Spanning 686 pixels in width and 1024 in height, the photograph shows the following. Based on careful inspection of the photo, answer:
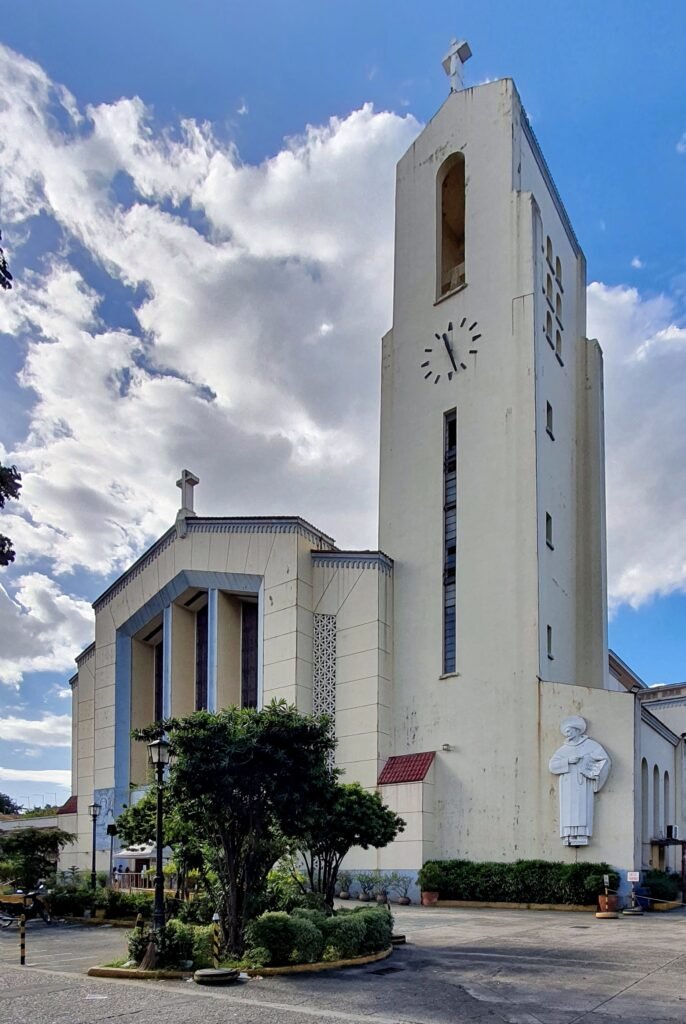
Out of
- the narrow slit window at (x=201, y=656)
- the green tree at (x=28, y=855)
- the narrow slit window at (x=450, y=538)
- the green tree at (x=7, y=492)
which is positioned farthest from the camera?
the narrow slit window at (x=201, y=656)

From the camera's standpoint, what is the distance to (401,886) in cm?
2761

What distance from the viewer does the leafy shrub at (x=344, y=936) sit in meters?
14.4

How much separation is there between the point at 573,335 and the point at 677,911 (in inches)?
862

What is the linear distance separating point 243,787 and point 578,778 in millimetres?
14028

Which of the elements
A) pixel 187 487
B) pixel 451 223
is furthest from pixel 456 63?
pixel 187 487

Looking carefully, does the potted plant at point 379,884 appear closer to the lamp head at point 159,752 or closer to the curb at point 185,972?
the curb at point 185,972

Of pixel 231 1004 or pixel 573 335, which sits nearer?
pixel 231 1004

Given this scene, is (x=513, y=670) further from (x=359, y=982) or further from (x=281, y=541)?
(x=359, y=982)

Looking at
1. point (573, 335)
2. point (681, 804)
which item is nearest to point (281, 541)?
point (573, 335)

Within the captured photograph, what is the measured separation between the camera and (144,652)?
40031 mm

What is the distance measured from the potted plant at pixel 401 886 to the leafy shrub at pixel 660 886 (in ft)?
22.4

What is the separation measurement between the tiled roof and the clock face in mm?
13210

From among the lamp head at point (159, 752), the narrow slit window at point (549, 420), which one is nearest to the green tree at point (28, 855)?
the lamp head at point (159, 752)

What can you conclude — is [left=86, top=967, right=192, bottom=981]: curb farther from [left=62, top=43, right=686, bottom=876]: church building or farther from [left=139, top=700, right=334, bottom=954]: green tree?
[left=62, top=43, right=686, bottom=876]: church building
